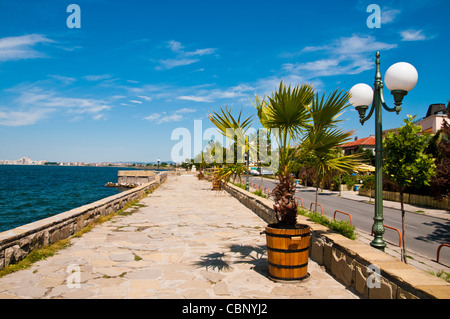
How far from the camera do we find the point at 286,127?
20.9ft

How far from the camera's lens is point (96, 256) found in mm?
6816

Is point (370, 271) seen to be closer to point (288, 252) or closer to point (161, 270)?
point (288, 252)

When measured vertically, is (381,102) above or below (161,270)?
above

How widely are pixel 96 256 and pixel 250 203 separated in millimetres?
9427

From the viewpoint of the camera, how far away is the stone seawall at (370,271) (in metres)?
3.58

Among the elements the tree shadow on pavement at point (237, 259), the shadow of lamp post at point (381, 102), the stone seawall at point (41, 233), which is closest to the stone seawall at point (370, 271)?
the shadow of lamp post at point (381, 102)

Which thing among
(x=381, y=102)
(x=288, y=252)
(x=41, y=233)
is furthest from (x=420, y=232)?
(x=41, y=233)

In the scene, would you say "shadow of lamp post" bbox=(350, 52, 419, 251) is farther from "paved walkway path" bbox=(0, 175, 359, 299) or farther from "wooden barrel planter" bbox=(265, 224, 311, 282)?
"wooden barrel planter" bbox=(265, 224, 311, 282)

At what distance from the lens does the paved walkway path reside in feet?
16.2

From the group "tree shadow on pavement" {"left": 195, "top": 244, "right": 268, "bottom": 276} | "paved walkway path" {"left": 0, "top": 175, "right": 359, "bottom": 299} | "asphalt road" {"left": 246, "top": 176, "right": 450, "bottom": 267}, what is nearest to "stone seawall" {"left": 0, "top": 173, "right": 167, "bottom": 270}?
"paved walkway path" {"left": 0, "top": 175, "right": 359, "bottom": 299}

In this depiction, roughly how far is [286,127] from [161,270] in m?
3.65

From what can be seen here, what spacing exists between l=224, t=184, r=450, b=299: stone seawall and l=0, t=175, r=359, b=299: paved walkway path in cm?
23
